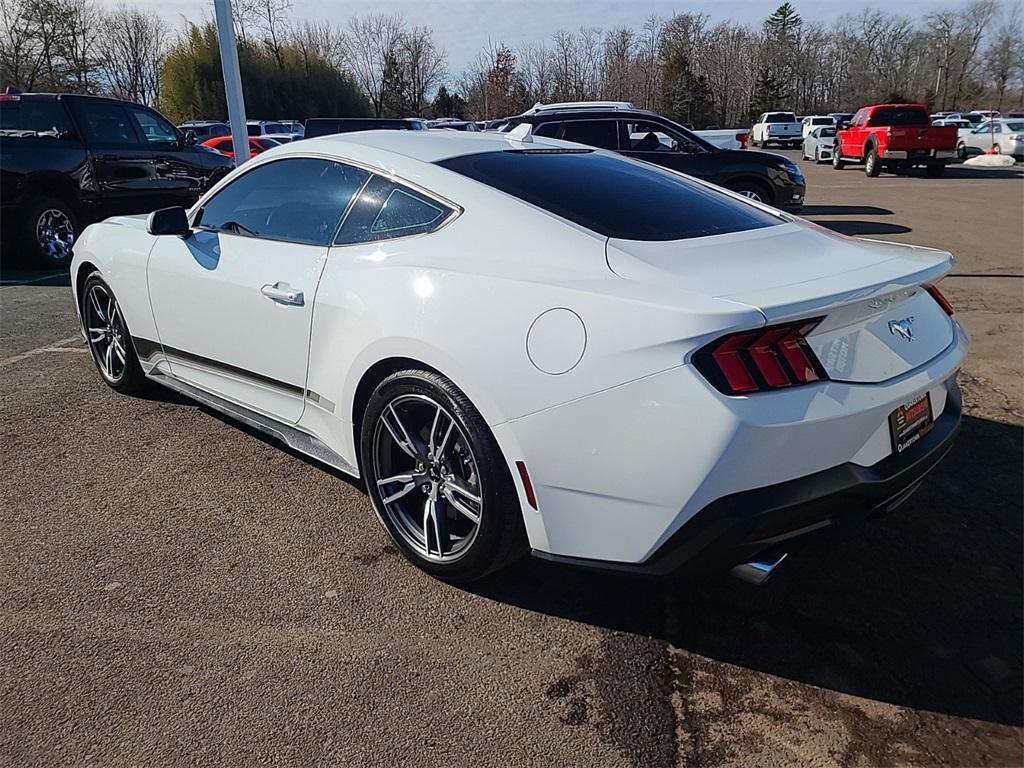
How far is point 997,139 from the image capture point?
28.4 meters

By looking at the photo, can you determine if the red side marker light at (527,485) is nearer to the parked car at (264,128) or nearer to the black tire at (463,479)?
the black tire at (463,479)

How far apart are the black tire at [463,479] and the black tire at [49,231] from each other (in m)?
8.04

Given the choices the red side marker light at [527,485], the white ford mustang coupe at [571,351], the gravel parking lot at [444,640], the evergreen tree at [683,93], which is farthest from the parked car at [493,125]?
the evergreen tree at [683,93]

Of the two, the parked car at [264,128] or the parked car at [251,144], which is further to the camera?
the parked car at [264,128]

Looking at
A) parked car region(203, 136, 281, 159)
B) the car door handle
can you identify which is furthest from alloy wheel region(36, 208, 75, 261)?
the car door handle

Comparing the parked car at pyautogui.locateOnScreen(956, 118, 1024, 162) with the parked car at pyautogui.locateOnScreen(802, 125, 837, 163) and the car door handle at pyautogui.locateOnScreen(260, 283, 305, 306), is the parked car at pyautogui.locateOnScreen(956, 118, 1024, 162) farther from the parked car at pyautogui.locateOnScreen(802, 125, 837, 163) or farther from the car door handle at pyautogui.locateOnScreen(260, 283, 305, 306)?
the car door handle at pyautogui.locateOnScreen(260, 283, 305, 306)

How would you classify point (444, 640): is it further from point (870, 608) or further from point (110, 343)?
point (110, 343)

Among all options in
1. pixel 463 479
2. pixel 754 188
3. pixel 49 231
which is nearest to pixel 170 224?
pixel 463 479

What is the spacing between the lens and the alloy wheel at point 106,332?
451 cm

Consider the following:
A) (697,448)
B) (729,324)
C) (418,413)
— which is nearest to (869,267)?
(729,324)

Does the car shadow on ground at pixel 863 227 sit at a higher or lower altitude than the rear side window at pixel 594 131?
lower

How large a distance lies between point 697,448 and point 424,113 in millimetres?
60221

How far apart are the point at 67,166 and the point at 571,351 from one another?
889cm

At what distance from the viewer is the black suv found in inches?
400
